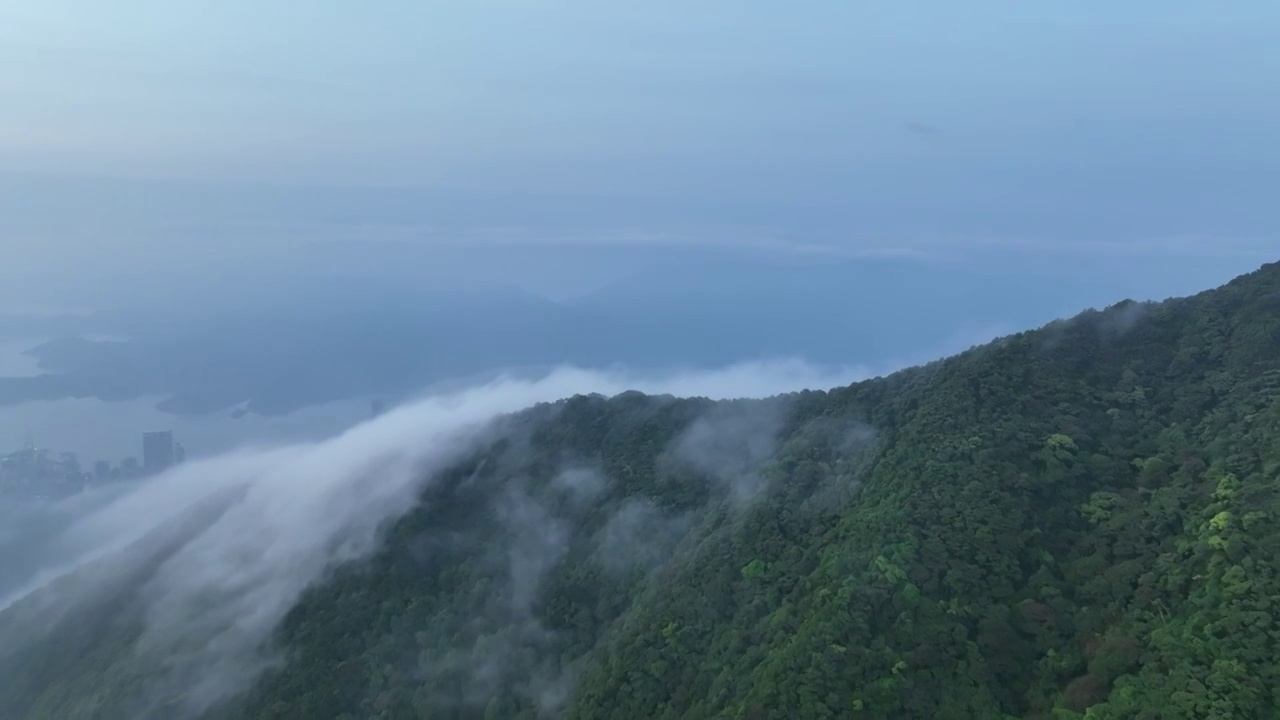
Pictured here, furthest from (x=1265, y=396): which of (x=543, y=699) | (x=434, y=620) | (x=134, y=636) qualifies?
(x=134, y=636)

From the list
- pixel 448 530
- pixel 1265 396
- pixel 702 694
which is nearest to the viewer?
pixel 702 694

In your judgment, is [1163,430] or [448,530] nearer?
[1163,430]

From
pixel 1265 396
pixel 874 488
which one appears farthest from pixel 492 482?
pixel 1265 396

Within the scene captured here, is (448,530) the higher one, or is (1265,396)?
(1265,396)

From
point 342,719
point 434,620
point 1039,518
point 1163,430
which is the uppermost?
point 1163,430

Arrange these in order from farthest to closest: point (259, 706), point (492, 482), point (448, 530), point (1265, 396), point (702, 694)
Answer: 1. point (492, 482)
2. point (448, 530)
3. point (259, 706)
4. point (1265, 396)
5. point (702, 694)

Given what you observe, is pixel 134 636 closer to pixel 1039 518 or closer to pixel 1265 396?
pixel 1039 518
